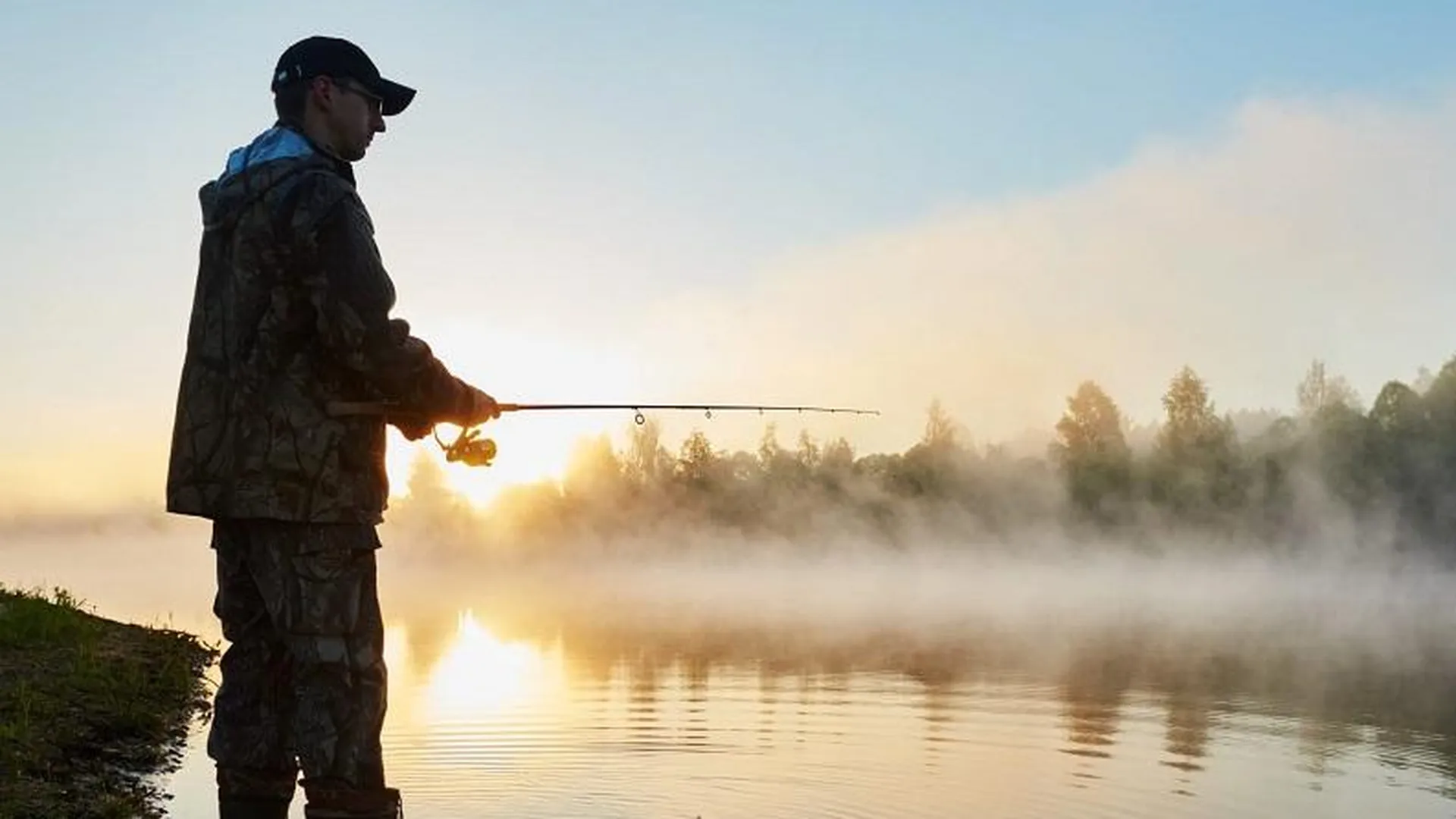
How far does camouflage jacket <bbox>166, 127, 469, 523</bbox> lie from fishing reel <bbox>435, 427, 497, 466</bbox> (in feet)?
2.43

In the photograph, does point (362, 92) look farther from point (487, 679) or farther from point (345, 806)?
point (487, 679)

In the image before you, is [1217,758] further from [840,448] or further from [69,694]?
[840,448]

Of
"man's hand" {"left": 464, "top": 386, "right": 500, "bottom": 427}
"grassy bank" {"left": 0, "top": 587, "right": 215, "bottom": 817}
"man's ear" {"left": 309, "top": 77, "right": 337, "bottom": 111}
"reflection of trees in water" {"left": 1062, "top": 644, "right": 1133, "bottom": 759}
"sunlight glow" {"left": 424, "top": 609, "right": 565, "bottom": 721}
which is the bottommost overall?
"sunlight glow" {"left": 424, "top": 609, "right": 565, "bottom": 721}

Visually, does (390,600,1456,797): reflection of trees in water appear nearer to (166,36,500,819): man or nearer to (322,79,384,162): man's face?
(166,36,500,819): man

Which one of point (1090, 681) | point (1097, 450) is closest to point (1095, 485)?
point (1097, 450)

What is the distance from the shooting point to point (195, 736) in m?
10.6

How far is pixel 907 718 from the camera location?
13.1m

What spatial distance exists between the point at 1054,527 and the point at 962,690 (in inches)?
3679

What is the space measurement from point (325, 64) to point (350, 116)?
0.19m

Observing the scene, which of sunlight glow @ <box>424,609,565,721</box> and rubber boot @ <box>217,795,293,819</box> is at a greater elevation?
rubber boot @ <box>217,795,293,819</box>

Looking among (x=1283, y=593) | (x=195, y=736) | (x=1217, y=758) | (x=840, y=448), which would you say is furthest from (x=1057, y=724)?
(x=840, y=448)

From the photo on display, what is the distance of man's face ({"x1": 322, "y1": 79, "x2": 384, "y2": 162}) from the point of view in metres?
4.91

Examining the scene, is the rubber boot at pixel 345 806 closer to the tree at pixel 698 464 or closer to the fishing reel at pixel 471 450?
the fishing reel at pixel 471 450

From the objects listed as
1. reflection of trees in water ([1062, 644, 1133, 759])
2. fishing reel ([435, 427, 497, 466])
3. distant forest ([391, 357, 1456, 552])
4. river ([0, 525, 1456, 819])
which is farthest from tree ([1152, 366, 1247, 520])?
fishing reel ([435, 427, 497, 466])
